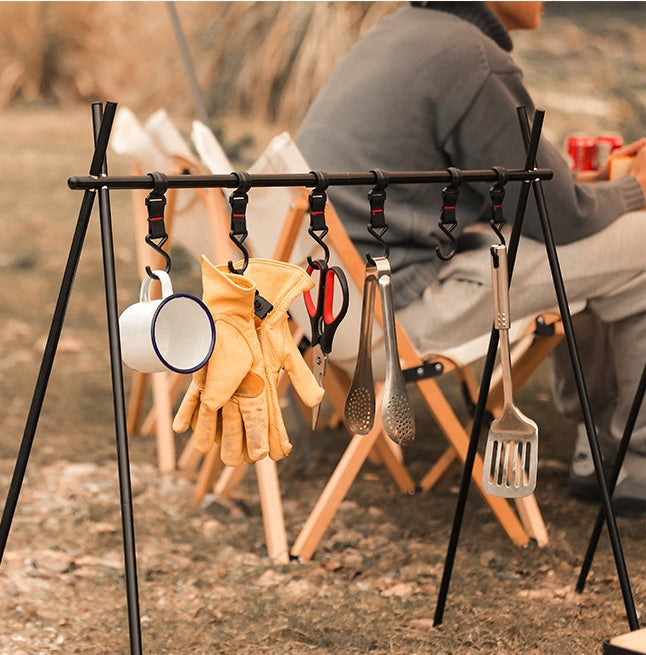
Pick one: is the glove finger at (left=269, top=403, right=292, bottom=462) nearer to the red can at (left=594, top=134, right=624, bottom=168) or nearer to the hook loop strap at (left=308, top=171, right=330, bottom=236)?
the hook loop strap at (left=308, top=171, right=330, bottom=236)

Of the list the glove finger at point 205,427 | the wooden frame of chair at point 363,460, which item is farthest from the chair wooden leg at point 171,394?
the glove finger at point 205,427

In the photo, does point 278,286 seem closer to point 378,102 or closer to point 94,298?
point 378,102

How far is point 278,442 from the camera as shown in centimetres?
143

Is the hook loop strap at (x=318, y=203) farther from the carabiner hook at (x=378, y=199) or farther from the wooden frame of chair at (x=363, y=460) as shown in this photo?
the wooden frame of chair at (x=363, y=460)

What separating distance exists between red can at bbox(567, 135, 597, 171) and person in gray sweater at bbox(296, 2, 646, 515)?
0.85ft

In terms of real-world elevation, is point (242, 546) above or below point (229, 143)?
below

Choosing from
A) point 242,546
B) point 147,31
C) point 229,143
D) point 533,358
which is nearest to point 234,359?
point 242,546

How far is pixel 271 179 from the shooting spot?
4.63 feet

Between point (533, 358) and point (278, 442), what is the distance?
1.27m

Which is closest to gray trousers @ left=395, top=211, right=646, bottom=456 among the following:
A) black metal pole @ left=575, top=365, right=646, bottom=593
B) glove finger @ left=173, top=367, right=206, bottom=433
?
black metal pole @ left=575, top=365, right=646, bottom=593

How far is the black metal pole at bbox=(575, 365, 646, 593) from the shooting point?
1845mm

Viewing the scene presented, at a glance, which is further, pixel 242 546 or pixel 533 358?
pixel 533 358

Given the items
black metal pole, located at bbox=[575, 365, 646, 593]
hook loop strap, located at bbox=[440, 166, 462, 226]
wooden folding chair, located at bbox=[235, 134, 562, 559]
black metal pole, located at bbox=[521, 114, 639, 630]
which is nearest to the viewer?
hook loop strap, located at bbox=[440, 166, 462, 226]

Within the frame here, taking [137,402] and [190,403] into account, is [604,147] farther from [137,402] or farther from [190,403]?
[190,403]
